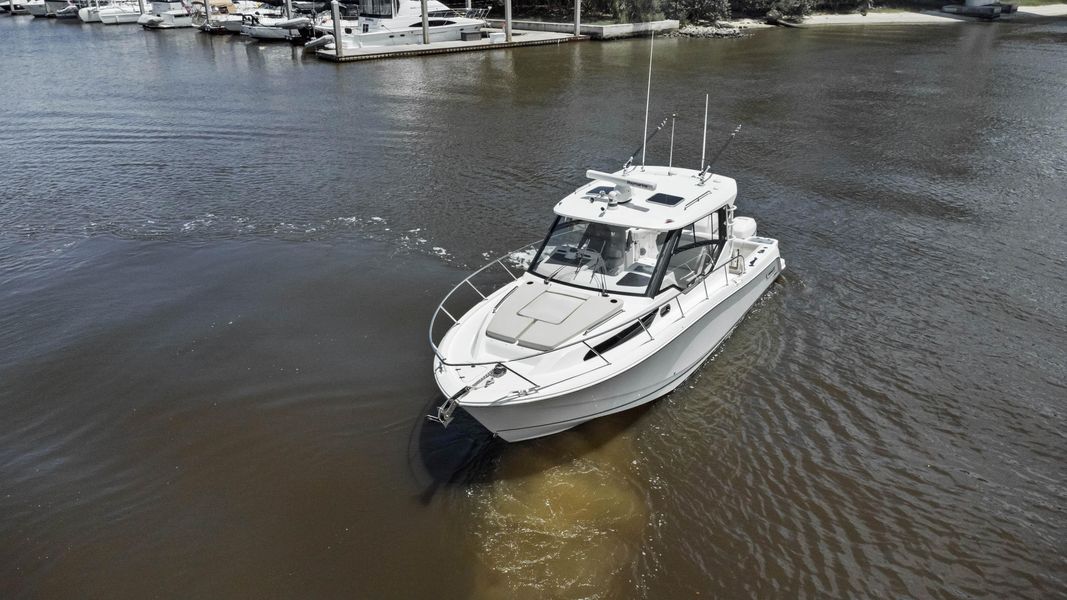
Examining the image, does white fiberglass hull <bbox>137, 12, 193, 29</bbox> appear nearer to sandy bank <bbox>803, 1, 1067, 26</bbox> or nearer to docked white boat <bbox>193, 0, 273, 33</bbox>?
docked white boat <bbox>193, 0, 273, 33</bbox>

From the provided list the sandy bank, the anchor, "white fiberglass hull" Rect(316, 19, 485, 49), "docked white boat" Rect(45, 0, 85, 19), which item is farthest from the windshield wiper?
"docked white boat" Rect(45, 0, 85, 19)

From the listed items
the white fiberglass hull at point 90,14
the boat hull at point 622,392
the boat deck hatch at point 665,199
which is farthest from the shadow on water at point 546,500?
the white fiberglass hull at point 90,14

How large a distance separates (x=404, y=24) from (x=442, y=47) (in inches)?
190

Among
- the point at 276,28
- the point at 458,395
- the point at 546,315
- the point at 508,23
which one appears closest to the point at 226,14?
the point at 276,28

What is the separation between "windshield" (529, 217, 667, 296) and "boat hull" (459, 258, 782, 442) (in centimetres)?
107

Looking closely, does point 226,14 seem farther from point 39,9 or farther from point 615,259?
point 615,259

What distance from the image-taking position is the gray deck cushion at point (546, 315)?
29.8 feet

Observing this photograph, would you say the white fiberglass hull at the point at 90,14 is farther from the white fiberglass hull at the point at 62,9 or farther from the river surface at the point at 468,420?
the river surface at the point at 468,420

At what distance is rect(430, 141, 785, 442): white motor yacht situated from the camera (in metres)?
8.66

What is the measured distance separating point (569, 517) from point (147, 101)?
2896cm

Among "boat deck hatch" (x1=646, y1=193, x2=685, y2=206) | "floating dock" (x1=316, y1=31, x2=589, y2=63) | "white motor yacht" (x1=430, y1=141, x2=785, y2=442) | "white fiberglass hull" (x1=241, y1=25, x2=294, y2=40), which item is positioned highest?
"white fiberglass hull" (x1=241, y1=25, x2=294, y2=40)

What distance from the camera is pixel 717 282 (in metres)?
11.1

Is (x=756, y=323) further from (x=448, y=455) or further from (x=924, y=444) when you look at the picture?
(x=448, y=455)

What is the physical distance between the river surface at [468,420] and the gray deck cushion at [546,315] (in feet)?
4.89
